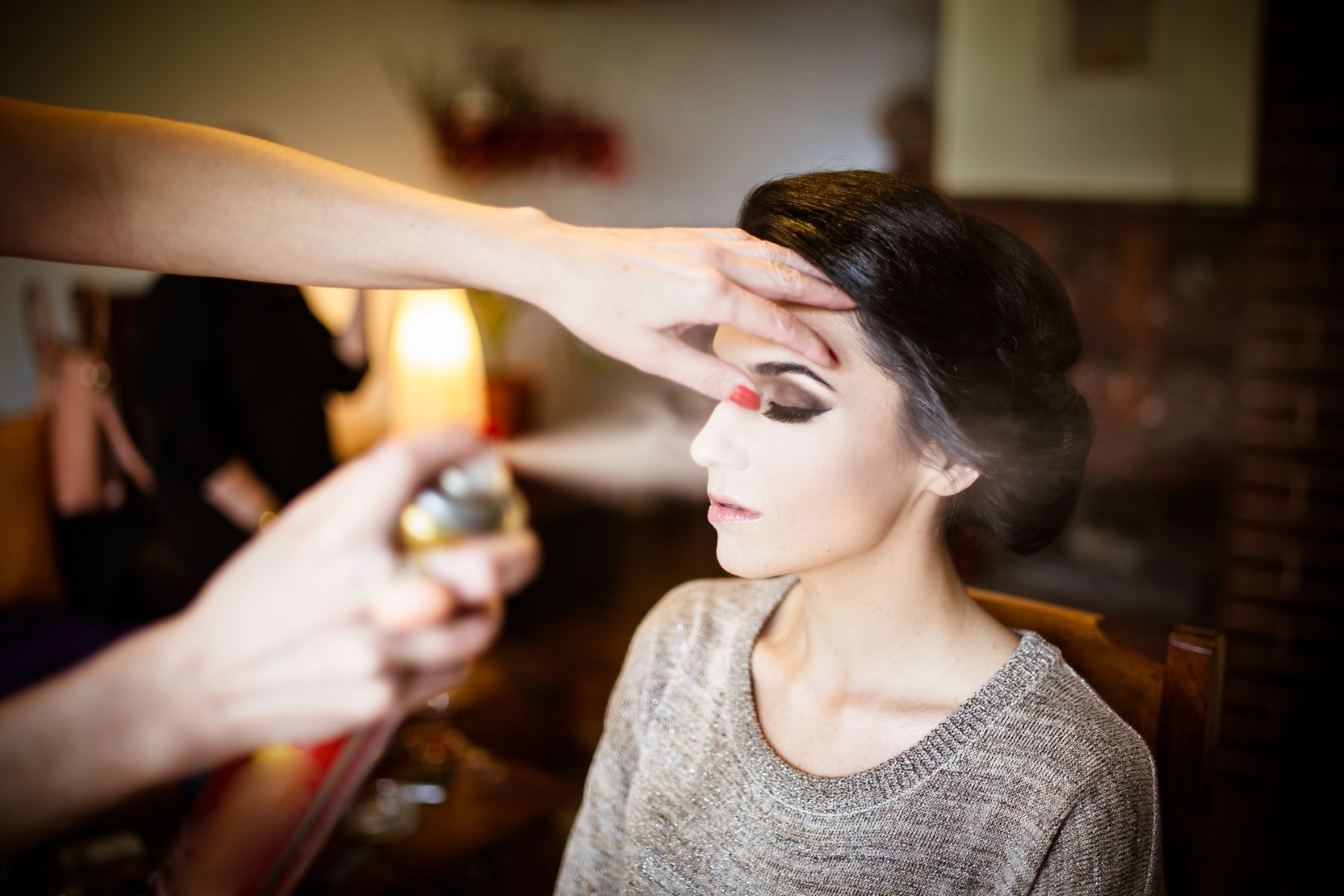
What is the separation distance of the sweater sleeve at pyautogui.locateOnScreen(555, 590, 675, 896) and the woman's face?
0.87 feet

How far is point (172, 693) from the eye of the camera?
1.37ft

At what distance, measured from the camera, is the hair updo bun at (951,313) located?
3.22 feet

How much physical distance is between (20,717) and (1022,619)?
1.06 m

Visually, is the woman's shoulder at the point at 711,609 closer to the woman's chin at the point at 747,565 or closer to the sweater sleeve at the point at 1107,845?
the woman's chin at the point at 747,565

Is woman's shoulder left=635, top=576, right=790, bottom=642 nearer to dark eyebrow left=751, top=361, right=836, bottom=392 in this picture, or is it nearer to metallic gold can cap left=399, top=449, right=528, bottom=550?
dark eyebrow left=751, top=361, right=836, bottom=392

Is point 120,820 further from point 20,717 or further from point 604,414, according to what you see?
point 604,414

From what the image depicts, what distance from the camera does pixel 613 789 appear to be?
120 cm

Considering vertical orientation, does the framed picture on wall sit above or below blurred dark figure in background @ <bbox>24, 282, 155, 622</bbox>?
above

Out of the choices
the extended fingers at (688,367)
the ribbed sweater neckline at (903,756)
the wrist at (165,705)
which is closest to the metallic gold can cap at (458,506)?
the wrist at (165,705)

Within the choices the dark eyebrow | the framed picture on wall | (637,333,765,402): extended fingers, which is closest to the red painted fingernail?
(637,333,765,402): extended fingers

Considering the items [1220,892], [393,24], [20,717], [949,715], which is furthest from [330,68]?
[1220,892]

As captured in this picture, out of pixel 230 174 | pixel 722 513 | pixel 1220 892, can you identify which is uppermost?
pixel 230 174

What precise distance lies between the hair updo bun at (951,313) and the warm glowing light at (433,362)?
386 mm

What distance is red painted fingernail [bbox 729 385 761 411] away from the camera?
0.79m
